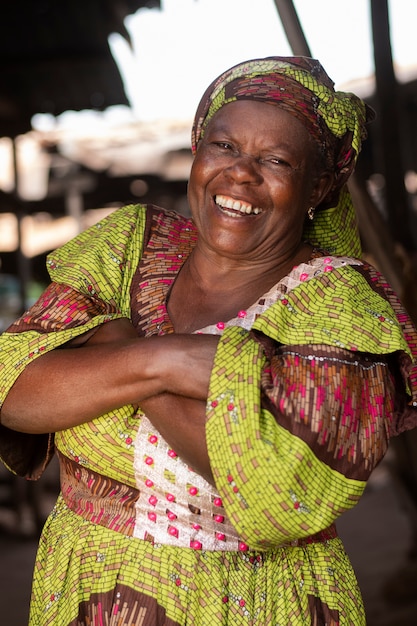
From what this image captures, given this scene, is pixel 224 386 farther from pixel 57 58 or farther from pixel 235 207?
pixel 57 58

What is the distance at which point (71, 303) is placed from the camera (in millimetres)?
1860

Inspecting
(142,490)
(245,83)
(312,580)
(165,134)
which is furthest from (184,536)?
(165,134)

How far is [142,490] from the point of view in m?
1.80

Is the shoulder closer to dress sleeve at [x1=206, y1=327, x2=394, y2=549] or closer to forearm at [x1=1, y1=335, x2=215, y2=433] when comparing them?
dress sleeve at [x1=206, y1=327, x2=394, y2=549]

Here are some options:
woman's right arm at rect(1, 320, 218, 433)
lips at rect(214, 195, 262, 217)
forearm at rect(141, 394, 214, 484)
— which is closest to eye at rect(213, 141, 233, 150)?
lips at rect(214, 195, 262, 217)

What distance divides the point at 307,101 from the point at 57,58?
4.22m

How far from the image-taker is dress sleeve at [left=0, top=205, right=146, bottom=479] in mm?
1789

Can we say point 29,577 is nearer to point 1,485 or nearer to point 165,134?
point 1,485

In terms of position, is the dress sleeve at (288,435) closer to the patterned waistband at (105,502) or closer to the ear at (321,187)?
the patterned waistband at (105,502)

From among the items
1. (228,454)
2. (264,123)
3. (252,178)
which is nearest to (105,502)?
(228,454)

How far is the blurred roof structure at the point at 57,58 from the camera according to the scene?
5.16 m

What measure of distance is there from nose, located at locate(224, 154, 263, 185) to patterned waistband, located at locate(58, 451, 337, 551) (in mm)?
667

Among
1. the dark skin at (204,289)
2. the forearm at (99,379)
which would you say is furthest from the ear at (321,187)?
the forearm at (99,379)

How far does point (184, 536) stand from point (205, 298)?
519 millimetres
